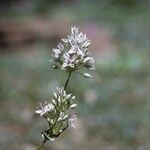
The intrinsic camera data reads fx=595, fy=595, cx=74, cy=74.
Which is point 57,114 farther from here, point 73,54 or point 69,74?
point 73,54

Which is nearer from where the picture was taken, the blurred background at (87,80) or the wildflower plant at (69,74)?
the wildflower plant at (69,74)

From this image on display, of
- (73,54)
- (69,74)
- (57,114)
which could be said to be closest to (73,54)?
(73,54)

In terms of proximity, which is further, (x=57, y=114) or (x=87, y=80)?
(x=87, y=80)

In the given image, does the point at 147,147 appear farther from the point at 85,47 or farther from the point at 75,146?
the point at 85,47

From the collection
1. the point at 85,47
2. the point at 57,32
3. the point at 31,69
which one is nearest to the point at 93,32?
the point at 57,32

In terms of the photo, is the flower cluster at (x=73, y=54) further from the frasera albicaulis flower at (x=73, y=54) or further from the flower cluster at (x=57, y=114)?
the flower cluster at (x=57, y=114)

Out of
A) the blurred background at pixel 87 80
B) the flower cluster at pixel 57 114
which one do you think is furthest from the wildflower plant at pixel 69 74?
the blurred background at pixel 87 80

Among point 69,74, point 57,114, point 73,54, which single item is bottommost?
point 57,114

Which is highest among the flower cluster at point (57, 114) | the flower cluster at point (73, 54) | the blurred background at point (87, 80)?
the blurred background at point (87, 80)
